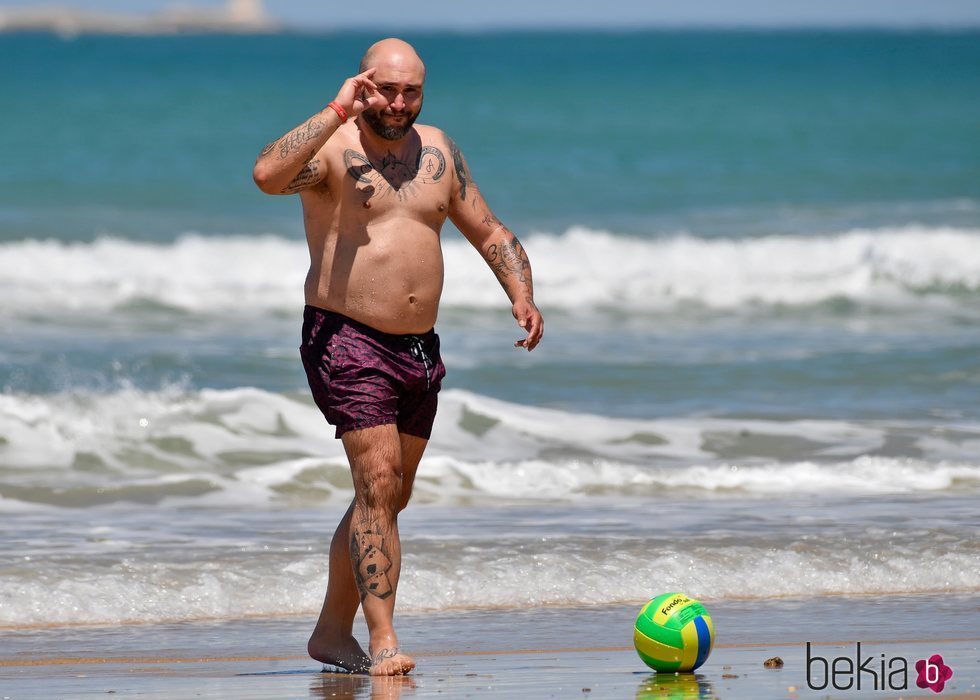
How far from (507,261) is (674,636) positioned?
1348mm

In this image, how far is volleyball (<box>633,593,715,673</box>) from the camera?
4.80m

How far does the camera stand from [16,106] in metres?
41.0

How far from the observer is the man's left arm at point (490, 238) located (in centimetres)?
514

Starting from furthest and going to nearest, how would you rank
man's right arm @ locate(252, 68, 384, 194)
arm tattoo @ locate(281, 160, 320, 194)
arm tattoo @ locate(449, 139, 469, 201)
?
arm tattoo @ locate(449, 139, 469, 201) < arm tattoo @ locate(281, 160, 320, 194) < man's right arm @ locate(252, 68, 384, 194)

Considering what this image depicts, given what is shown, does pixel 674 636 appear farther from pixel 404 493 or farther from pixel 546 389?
pixel 546 389

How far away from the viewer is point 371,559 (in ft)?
16.0

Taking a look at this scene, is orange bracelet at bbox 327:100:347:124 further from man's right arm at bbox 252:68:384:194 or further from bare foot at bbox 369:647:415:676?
bare foot at bbox 369:647:415:676

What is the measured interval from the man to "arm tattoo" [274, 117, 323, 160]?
88mm

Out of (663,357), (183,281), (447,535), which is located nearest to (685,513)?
(447,535)

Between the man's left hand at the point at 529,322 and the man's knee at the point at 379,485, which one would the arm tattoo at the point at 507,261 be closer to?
the man's left hand at the point at 529,322

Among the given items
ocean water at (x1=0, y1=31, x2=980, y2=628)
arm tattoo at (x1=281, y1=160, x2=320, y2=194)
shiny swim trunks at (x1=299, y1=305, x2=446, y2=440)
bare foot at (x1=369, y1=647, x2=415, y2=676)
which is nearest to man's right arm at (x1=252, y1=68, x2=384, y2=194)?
arm tattoo at (x1=281, y1=160, x2=320, y2=194)

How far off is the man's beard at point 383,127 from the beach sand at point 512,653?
1689 millimetres

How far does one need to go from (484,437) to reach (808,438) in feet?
6.61

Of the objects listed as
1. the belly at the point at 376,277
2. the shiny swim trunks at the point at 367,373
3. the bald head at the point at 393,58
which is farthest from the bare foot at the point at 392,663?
the bald head at the point at 393,58
